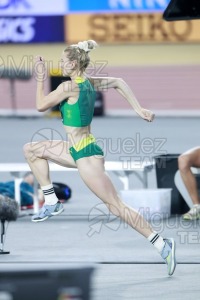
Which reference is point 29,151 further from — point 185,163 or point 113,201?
point 185,163

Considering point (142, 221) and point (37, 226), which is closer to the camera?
point (142, 221)

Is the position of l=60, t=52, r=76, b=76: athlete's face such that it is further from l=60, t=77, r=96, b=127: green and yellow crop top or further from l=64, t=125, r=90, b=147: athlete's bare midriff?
l=64, t=125, r=90, b=147: athlete's bare midriff

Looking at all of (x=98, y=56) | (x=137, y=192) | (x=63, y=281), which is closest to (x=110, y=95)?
(x=98, y=56)

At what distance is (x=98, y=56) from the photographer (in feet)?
102

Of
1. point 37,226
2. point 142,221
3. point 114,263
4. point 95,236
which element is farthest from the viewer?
point 37,226

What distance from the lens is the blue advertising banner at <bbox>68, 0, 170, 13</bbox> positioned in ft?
98.5

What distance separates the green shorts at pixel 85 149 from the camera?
842 centimetres

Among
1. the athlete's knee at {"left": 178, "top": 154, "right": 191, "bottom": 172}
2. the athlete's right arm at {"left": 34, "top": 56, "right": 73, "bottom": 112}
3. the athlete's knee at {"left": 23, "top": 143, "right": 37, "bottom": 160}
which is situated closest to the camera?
the athlete's right arm at {"left": 34, "top": 56, "right": 73, "bottom": 112}

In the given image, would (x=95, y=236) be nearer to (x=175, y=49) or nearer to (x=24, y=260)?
(x=24, y=260)

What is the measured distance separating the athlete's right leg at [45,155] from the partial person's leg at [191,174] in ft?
9.71

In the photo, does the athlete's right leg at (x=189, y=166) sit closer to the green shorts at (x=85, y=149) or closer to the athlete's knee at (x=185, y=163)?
the athlete's knee at (x=185, y=163)

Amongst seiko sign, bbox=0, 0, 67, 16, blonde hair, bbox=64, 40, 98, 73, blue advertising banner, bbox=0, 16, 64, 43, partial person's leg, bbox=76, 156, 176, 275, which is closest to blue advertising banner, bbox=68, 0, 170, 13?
seiko sign, bbox=0, 0, 67, 16

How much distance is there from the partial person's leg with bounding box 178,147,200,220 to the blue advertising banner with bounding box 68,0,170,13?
18.5 m

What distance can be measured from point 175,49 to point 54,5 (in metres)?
3.39
